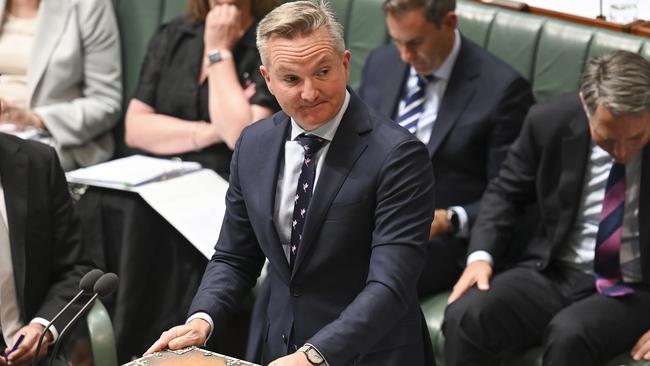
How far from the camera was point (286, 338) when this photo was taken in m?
2.79

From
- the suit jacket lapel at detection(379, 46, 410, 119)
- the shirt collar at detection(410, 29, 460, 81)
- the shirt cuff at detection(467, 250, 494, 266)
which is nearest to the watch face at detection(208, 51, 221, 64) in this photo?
the suit jacket lapel at detection(379, 46, 410, 119)

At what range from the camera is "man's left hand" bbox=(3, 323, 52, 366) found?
3.24 m

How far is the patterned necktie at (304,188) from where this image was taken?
2.69 meters

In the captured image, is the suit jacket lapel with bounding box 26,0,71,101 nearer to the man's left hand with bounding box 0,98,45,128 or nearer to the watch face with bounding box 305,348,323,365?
the man's left hand with bounding box 0,98,45,128

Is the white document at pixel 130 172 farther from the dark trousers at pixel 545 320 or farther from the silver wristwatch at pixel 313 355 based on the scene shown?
the silver wristwatch at pixel 313 355

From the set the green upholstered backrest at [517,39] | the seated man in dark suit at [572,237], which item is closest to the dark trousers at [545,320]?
the seated man in dark suit at [572,237]

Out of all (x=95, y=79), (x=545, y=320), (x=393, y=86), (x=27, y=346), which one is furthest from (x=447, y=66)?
(x=27, y=346)

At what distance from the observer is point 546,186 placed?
3754 mm

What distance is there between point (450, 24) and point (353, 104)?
142cm

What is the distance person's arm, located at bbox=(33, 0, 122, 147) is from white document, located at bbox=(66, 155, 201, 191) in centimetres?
41

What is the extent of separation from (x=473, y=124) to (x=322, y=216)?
56.9 inches

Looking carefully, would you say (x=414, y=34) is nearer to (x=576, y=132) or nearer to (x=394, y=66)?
(x=394, y=66)

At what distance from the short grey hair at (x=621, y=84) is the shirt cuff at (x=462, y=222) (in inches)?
27.5

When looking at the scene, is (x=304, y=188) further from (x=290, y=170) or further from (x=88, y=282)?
(x=88, y=282)
